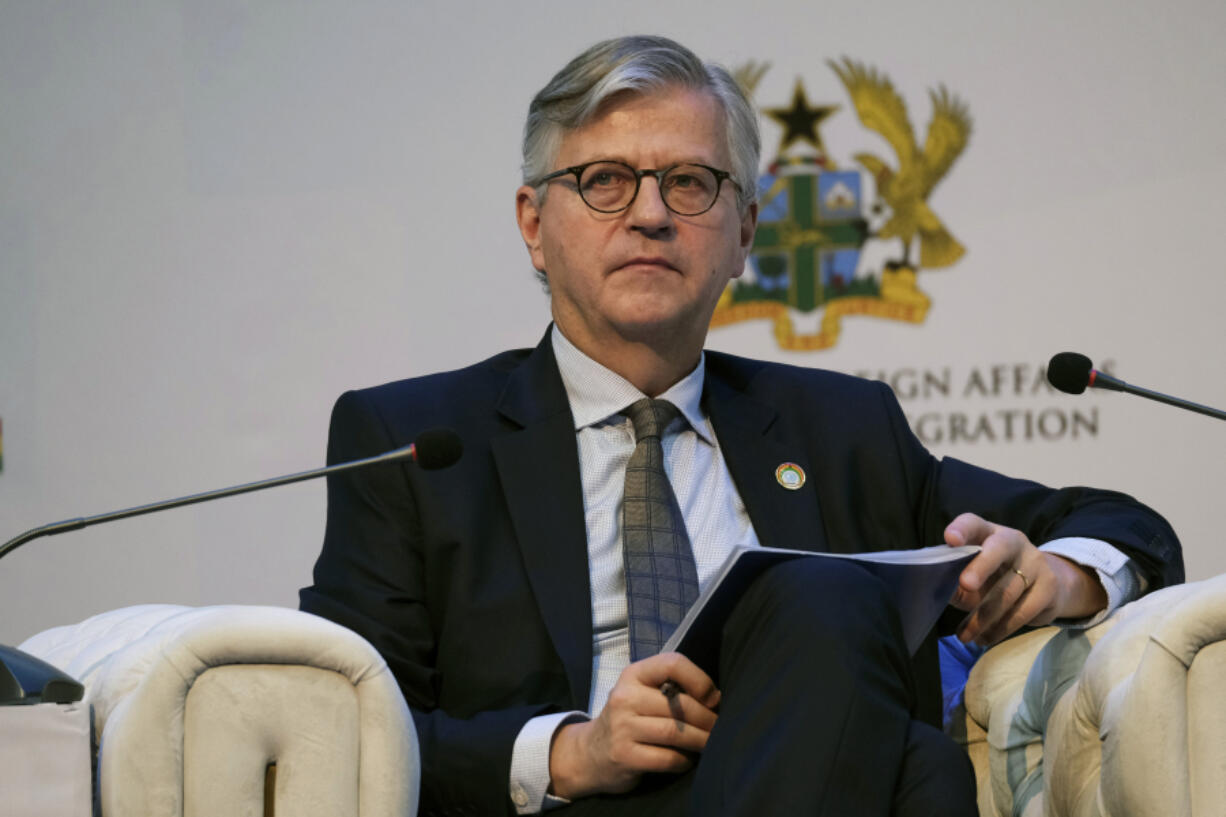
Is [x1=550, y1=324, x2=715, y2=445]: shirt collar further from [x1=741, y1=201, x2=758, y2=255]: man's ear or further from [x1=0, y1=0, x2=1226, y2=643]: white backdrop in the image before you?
[x1=0, y1=0, x2=1226, y2=643]: white backdrop

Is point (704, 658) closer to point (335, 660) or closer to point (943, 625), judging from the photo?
point (335, 660)

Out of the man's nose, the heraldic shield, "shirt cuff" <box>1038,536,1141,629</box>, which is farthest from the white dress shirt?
the heraldic shield

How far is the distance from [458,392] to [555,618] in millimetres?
404

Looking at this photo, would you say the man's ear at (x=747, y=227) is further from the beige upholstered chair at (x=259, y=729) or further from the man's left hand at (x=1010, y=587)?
the beige upholstered chair at (x=259, y=729)

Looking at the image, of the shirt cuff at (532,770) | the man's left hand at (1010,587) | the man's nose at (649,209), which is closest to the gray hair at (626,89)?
the man's nose at (649,209)

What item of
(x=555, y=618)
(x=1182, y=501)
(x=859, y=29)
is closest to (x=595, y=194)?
(x=555, y=618)

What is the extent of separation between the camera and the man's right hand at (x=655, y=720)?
4.54ft

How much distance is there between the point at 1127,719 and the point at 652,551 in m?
0.67

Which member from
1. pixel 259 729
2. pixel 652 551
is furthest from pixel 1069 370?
pixel 259 729

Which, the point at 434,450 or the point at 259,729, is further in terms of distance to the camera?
the point at 434,450

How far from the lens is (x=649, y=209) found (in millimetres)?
1889

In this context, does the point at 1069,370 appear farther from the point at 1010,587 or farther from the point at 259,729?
the point at 259,729

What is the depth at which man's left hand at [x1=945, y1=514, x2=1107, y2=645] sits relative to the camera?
1.61m

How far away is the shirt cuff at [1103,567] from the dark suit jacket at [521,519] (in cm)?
4
